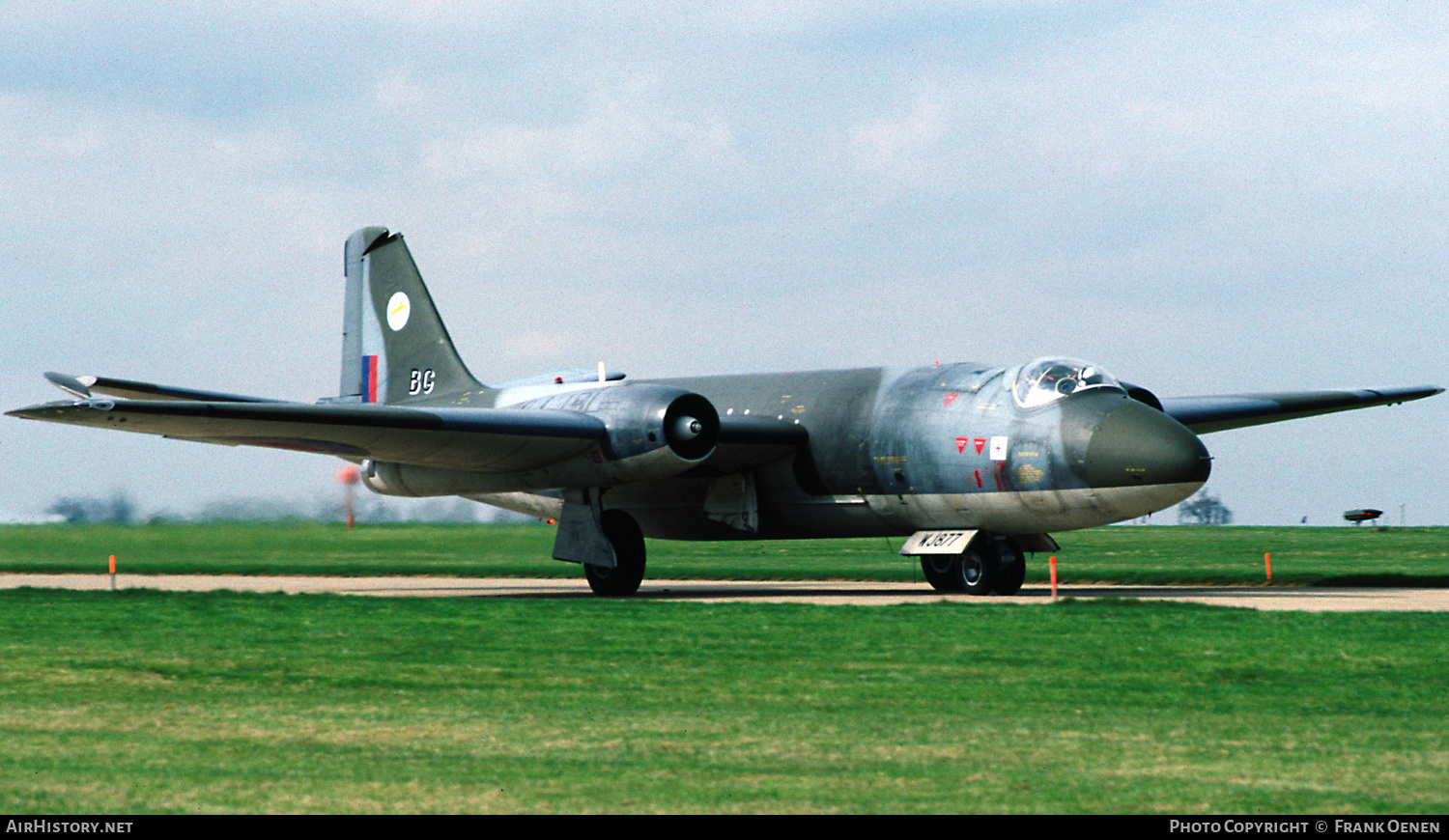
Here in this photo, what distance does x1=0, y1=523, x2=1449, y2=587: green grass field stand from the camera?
29812 millimetres

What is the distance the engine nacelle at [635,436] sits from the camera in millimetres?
25750

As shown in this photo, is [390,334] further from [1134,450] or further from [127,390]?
[1134,450]

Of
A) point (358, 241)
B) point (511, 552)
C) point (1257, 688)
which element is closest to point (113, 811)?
Result: point (1257, 688)

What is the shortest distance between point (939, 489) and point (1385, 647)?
10866 millimetres

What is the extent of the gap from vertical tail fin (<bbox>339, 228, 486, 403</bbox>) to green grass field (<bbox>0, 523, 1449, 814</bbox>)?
1122 cm

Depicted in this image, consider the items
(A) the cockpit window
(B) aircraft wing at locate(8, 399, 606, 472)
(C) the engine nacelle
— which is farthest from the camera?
(C) the engine nacelle

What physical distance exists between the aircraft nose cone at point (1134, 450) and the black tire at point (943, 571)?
3.74 metres

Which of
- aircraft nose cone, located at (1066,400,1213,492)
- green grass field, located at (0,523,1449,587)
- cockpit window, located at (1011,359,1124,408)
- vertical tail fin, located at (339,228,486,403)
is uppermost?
vertical tail fin, located at (339,228,486,403)

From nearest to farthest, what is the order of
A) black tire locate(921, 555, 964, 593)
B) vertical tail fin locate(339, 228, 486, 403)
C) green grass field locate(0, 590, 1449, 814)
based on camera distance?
green grass field locate(0, 590, 1449, 814) < black tire locate(921, 555, 964, 593) < vertical tail fin locate(339, 228, 486, 403)

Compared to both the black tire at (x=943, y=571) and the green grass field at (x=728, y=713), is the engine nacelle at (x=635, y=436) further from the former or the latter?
the green grass field at (x=728, y=713)

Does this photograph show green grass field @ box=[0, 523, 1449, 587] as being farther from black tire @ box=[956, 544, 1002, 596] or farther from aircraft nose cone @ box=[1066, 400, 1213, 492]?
aircraft nose cone @ box=[1066, 400, 1213, 492]

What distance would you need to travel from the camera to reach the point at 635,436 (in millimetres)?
25906

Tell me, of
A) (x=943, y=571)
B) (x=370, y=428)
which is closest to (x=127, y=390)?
(x=370, y=428)

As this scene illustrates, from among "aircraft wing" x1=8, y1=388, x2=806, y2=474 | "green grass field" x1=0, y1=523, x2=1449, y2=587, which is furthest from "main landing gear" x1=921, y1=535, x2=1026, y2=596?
"green grass field" x1=0, y1=523, x2=1449, y2=587
